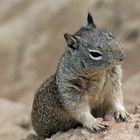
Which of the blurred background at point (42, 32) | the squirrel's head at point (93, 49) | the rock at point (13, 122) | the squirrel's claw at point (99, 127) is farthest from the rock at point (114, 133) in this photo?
the blurred background at point (42, 32)

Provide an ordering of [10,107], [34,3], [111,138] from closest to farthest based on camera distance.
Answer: [111,138] < [10,107] < [34,3]

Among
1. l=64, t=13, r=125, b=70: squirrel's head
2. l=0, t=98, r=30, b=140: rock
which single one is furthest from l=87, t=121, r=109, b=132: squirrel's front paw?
l=0, t=98, r=30, b=140: rock

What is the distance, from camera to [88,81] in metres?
6.23

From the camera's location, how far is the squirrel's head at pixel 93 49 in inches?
236

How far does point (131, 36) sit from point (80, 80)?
36.8 feet

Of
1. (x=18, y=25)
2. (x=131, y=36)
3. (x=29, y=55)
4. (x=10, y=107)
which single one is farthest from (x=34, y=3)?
(x=10, y=107)

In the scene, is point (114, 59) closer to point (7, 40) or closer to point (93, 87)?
point (93, 87)

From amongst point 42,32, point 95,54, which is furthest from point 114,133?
point 42,32

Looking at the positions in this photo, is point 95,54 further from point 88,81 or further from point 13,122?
point 13,122

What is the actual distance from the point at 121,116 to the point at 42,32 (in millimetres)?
13356

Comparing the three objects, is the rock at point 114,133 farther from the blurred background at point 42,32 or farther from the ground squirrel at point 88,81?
the blurred background at point 42,32

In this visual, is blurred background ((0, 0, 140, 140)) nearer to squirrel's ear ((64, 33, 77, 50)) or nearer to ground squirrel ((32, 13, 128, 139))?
ground squirrel ((32, 13, 128, 139))

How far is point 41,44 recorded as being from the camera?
63.3 ft

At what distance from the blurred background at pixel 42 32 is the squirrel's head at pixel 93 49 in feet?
30.7
